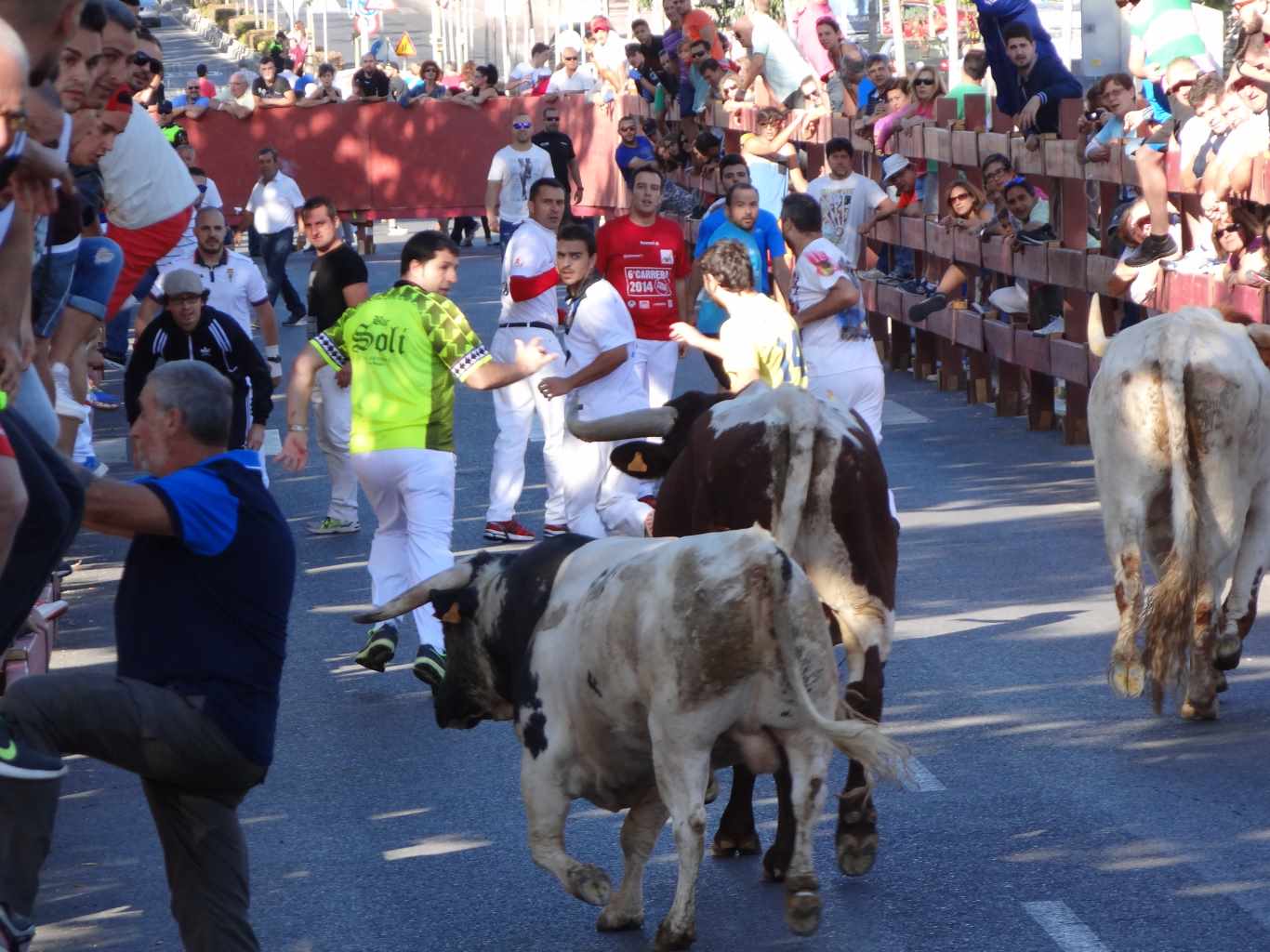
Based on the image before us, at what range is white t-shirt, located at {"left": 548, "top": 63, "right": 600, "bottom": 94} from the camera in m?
35.8

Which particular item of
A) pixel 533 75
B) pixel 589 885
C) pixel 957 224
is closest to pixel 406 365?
pixel 589 885

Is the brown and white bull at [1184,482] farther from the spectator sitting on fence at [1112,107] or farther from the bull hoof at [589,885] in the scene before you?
the spectator sitting on fence at [1112,107]

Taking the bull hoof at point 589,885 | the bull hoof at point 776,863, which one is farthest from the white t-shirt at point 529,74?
the bull hoof at point 589,885

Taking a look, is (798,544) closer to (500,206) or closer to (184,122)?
(500,206)

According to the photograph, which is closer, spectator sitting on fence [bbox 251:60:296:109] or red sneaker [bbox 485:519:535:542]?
red sneaker [bbox 485:519:535:542]

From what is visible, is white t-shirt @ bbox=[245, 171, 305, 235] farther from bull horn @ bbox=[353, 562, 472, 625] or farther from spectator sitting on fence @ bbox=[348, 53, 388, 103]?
bull horn @ bbox=[353, 562, 472, 625]

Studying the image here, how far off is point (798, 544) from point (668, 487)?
60 cm

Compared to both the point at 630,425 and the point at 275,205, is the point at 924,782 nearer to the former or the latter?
the point at 630,425

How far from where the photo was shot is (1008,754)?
27.1 ft

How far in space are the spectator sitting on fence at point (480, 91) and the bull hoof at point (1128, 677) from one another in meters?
28.4

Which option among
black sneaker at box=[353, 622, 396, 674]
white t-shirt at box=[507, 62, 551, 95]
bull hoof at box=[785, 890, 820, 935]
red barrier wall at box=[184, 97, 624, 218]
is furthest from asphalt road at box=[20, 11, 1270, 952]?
white t-shirt at box=[507, 62, 551, 95]

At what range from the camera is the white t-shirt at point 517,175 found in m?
26.0

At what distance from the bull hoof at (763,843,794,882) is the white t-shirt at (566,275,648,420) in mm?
5505

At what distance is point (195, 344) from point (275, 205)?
14204 mm
